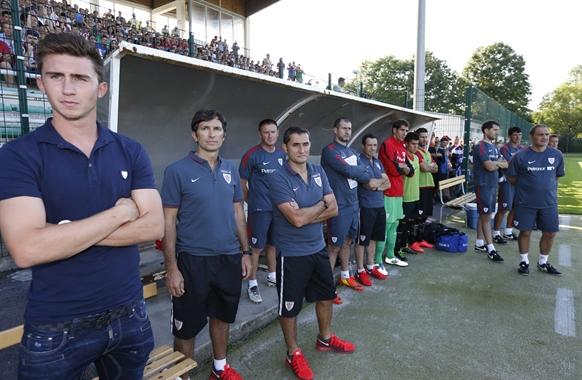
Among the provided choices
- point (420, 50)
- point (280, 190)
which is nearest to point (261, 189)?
point (280, 190)

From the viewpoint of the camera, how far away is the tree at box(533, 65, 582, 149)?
5250 cm

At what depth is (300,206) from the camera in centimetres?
278

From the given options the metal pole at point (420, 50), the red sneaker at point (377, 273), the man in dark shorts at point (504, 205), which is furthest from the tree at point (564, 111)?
the red sneaker at point (377, 273)

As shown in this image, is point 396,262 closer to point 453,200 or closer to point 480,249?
point 480,249

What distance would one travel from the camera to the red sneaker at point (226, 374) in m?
2.56

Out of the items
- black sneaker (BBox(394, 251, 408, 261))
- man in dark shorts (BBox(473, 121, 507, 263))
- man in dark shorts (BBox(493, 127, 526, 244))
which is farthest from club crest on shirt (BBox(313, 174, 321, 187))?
man in dark shorts (BBox(493, 127, 526, 244))

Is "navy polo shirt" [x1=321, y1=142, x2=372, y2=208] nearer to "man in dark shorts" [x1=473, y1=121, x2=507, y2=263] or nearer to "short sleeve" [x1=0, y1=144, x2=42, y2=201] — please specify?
"man in dark shorts" [x1=473, y1=121, x2=507, y2=263]

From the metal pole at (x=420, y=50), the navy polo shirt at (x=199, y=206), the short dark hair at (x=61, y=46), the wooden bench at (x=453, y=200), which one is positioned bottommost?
the wooden bench at (x=453, y=200)

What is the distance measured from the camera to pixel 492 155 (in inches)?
227

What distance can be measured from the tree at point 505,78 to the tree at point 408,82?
330 centimetres

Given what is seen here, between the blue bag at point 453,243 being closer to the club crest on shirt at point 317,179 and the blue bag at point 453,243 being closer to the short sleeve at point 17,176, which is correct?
the club crest on shirt at point 317,179

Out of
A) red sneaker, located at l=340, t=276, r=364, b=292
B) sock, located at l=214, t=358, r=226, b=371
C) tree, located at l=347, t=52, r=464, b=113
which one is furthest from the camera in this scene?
tree, located at l=347, t=52, r=464, b=113

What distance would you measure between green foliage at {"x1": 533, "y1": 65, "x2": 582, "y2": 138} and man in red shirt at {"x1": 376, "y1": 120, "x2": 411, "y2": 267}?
58.8m

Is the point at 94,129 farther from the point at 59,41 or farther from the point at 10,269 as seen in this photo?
the point at 10,269
